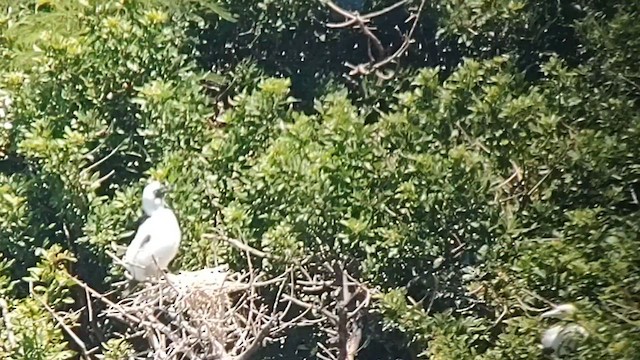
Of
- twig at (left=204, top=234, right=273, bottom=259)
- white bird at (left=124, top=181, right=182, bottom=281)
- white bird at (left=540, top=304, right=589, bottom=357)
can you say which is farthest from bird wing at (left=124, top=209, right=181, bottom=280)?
white bird at (left=540, top=304, right=589, bottom=357)

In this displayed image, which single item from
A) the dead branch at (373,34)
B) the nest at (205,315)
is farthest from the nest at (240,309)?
the dead branch at (373,34)

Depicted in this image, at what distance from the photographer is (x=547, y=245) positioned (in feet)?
6.75

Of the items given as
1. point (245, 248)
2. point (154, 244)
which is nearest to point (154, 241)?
point (154, 244)

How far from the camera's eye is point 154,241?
2312 millimetres

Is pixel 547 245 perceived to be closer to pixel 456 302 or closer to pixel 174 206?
pixel 456 302

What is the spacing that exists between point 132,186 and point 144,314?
0.40 m

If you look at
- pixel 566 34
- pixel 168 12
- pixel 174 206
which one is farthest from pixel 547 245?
pixel 168 12

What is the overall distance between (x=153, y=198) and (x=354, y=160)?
48cm

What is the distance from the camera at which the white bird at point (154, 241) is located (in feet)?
7.59

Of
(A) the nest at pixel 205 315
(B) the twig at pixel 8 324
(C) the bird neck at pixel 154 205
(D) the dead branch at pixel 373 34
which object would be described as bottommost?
(B) the twig at pixel 8 324

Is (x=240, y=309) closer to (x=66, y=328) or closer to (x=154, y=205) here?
(x=154, y=205)

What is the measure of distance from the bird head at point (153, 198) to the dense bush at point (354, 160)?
0.10m

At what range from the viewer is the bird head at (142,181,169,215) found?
2359mm

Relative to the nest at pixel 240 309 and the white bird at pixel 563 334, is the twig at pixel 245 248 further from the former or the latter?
the white bird at pixel 563 334
